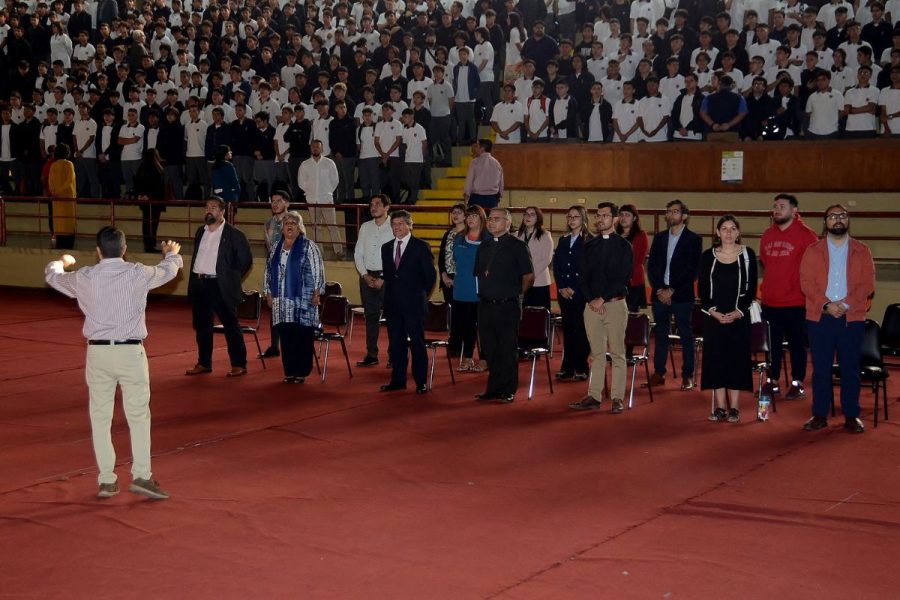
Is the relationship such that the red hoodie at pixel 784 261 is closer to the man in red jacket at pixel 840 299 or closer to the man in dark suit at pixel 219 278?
the man in red jacket at pixel 840 299

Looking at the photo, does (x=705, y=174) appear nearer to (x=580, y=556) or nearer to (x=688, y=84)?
(x=688, y=84)

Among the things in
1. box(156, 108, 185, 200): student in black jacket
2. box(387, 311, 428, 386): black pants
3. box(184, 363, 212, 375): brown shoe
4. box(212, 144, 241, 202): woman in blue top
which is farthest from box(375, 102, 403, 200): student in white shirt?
box(387, 311, 428, 386): black pants

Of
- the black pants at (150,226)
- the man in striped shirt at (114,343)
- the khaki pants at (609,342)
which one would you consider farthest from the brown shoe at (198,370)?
the black pants at (150,226)

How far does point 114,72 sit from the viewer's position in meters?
25.7

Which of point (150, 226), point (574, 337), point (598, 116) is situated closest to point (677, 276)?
point (574, 337)

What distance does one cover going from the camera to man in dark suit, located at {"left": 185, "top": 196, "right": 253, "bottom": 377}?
12922mm

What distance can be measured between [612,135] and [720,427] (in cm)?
1058

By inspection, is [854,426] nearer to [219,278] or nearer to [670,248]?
[670,248]

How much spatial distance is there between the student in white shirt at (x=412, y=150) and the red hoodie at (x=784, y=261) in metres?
9.56

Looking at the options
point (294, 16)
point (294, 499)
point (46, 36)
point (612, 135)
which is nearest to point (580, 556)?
point (294, 499)

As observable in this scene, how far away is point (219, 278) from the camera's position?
42.5 feet

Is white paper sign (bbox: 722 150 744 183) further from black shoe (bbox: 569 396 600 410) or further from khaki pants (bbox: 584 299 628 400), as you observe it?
black shoe (bbox: 569 396 600 410)

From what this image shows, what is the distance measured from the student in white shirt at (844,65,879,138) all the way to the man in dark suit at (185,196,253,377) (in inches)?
390

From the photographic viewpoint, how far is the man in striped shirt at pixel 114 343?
25.7ft
